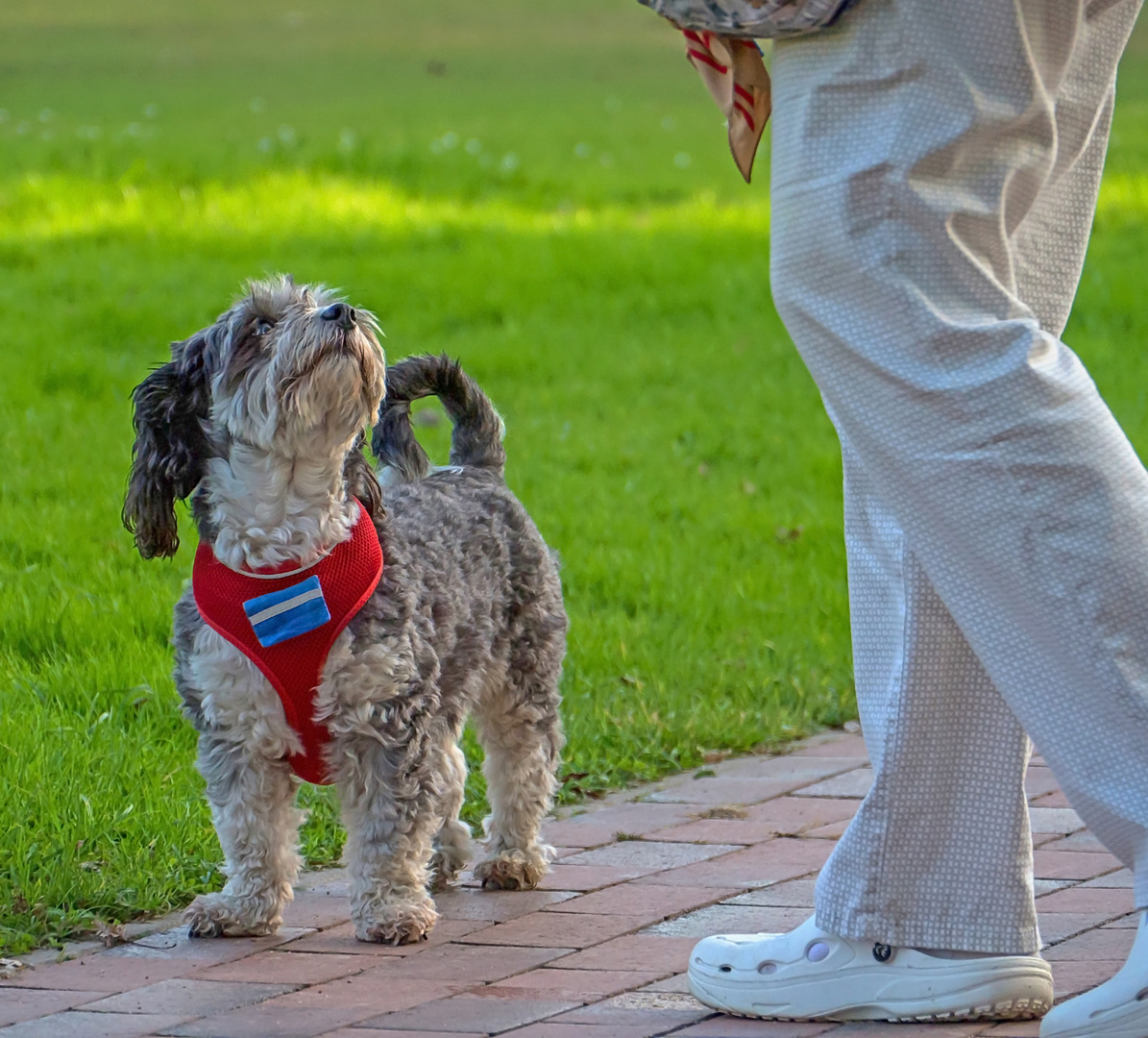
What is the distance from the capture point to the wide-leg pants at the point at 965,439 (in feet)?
8.51

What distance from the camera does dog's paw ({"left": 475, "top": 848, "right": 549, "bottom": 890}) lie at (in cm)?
409

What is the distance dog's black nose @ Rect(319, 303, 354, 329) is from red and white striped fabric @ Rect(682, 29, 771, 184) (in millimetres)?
1251

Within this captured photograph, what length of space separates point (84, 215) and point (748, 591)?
7.20 meters

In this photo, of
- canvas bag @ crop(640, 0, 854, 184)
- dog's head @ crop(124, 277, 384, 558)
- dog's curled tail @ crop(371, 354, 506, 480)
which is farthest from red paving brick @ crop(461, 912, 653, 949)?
canvas bag @ crop(640, 0, 854, 184)

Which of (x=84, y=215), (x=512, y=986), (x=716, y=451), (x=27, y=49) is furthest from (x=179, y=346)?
(x=27, y=49)

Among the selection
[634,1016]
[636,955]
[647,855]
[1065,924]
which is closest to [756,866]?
[647,855]

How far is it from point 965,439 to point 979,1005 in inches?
37.8

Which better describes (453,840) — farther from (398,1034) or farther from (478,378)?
(478,378)

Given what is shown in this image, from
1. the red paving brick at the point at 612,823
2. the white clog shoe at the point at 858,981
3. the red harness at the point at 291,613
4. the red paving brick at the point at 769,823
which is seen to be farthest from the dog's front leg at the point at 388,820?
the white clog shoe at the point at 858,981

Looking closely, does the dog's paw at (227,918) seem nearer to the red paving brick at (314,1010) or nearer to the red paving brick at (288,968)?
the red paving brick at (288,968)

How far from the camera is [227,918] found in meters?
3.73

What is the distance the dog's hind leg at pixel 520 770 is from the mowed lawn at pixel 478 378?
1.52 feet

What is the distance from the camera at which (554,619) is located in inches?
180

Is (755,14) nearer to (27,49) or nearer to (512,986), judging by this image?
(512,986)
